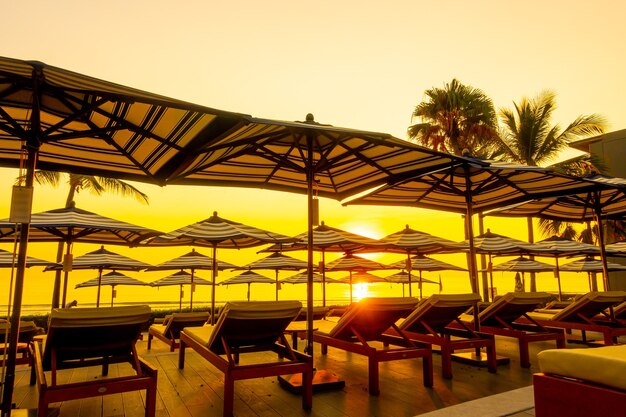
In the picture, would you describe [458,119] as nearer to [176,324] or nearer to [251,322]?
[176,324]

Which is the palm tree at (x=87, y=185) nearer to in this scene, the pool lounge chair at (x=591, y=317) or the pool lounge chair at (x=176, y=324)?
the pool lounge chair at (x=176, y=324)

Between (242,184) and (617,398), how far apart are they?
234 inches

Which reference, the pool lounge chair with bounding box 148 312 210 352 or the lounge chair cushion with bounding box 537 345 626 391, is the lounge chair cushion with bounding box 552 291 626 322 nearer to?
the lounge chair cushion with bounding box 537 345 626 391

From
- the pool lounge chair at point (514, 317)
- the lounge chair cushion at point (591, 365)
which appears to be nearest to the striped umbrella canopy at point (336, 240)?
the pool lounge chair at point (514, 317)

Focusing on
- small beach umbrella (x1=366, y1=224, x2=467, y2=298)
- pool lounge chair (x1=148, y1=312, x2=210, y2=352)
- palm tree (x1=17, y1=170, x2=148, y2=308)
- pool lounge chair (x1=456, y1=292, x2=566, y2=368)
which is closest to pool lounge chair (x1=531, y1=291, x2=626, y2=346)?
pool lounge chair (x1=456, y1=292, x2=566, y2=368)

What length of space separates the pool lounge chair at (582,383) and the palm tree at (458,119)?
20.1 meters

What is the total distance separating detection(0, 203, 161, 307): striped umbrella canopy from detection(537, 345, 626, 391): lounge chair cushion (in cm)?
542

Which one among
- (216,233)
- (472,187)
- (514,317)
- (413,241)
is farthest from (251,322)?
(472,187)

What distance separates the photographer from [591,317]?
25.6ft

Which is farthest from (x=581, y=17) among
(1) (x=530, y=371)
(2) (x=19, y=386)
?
(2) (x=19, y=386)

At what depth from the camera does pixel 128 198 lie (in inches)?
1033

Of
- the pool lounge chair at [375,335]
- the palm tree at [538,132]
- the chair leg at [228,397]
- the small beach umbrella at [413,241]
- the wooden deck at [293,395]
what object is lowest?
the wooden deck at [293,395]

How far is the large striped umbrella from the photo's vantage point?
310 cm

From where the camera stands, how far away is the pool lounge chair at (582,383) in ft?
7.49
